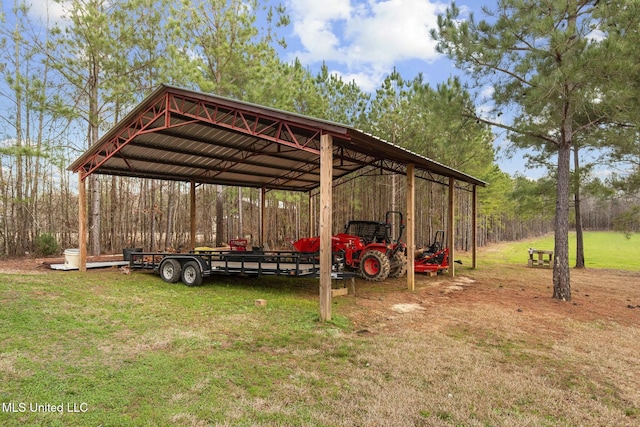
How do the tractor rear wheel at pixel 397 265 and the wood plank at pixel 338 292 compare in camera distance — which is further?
the tractor rear wheel at pixel 397 265

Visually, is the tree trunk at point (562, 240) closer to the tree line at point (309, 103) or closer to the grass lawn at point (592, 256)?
the tree line at point (309, 103)

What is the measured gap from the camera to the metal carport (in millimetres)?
6410

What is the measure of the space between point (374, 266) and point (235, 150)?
555 cm

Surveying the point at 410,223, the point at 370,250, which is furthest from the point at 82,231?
the point at 410,223

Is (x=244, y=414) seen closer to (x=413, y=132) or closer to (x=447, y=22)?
(x=447, y=22)

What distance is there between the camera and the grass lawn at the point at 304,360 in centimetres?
311

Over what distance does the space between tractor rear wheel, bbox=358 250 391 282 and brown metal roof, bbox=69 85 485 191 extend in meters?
2.69

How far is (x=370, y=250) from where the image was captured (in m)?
10.9

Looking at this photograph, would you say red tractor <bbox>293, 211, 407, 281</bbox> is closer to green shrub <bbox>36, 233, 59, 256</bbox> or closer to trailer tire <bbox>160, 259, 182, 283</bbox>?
trailer tire <bbox>160, 259, 182, 283</bbox>

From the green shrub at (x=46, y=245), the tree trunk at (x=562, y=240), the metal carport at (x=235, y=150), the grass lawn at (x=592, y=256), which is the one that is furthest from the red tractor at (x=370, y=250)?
the green shrub at (x=46, y=245)

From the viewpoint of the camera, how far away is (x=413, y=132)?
1731cm

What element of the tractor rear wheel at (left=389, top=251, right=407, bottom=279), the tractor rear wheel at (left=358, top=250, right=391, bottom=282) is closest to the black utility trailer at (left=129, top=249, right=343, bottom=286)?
the tractor rear wheel at (left=358, top=250, right=391, bottom=282)

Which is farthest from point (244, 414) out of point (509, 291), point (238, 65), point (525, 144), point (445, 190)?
point (445, 190)

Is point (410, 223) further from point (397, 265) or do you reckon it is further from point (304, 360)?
point (304, 360)
